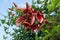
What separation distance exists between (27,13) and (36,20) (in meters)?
0.06

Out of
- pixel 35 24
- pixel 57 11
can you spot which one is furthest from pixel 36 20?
pixel 57 11

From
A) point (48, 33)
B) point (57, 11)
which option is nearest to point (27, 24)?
point (48, 33)

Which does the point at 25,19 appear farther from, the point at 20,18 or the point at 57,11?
the point at 57,11

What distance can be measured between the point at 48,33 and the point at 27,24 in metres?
0.13

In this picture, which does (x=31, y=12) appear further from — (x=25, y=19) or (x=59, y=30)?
(x=59, y=30)

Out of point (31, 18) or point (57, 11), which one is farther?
point (57, 11)

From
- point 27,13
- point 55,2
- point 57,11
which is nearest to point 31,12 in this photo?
point 27,13

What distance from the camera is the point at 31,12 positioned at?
43.6 inches

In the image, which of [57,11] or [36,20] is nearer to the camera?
[36,20]

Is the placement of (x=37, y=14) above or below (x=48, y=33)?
above

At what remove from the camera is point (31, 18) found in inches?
42.8

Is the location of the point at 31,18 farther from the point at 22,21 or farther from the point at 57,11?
the point at 57,11

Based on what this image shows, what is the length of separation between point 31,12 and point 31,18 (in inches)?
1.4

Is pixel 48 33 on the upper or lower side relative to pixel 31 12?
lower
